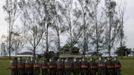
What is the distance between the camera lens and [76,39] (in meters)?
63.4

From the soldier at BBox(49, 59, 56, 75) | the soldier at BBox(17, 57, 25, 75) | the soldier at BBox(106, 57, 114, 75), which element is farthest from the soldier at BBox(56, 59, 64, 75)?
the soldier at BBox(106, 57, 114, 75)

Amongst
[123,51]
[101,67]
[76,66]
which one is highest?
[123,51]

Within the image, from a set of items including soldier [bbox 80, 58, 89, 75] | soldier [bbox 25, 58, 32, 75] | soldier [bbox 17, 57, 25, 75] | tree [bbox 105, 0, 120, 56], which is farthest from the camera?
tree [bbox 105, 0, 120, 56]

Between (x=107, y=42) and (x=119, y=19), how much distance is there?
443cm

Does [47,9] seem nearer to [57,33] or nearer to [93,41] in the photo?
[57,33]

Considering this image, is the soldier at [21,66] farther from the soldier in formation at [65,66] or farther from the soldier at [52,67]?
the soldier at [52,67]

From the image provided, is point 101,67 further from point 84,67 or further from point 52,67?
point 52,67

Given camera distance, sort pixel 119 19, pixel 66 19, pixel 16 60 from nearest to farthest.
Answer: pixel 16 60, pixel 66 19, pixel 119 19

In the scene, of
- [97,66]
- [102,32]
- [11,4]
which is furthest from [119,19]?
[97,66]

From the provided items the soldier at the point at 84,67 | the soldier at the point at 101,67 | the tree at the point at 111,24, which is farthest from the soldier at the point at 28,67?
the tree at the point at 111,24

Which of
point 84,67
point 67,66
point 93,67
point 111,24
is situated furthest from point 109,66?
point 111,24

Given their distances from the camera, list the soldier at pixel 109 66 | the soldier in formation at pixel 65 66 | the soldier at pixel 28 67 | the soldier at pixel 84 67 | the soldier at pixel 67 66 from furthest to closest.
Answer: the soldier at pixel 109 66 < the soldier at pixel 84 67 < the soldier at pixel 67 66 < the soldier at pixel 28 67 < the soldier in formation at pixel 65 66

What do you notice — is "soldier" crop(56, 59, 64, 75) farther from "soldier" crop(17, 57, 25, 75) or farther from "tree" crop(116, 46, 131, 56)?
"tree" crop(116, 46, 131, 56)

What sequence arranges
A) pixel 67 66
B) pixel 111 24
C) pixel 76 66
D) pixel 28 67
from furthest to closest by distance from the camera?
pixel 111 24 < pixel 76 66 < pixel 67 66 < pixel 28 67
